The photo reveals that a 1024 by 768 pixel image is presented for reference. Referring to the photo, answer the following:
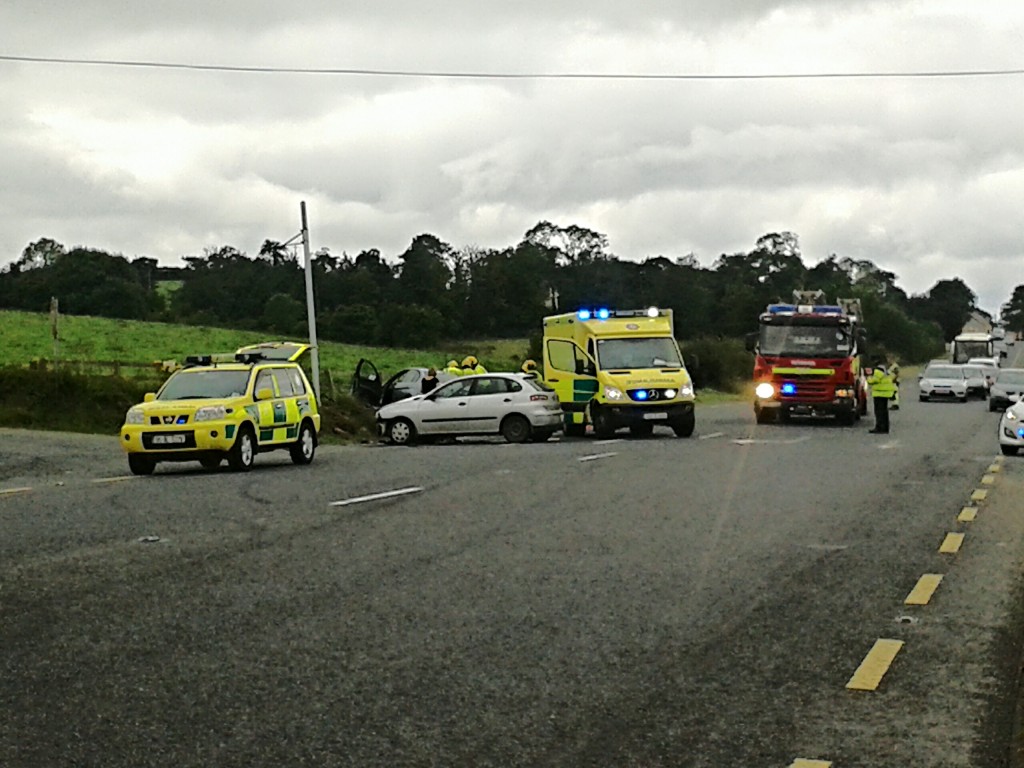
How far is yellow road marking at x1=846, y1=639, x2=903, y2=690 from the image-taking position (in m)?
7.30

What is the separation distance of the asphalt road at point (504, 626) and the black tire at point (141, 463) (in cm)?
308

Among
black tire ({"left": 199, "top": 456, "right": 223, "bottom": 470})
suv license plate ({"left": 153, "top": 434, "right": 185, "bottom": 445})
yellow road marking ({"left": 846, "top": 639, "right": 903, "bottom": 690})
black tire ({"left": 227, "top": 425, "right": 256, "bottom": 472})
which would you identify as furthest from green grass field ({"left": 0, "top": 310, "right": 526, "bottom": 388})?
yellow road marking ({"left": 846, "top": 639, "right": 903, "bottom": 690})

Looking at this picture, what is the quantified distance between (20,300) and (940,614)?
103 metres

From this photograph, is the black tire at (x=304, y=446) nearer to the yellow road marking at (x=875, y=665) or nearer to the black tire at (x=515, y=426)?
the black tire at (x=515, y=426)

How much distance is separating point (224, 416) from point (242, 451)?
539mm

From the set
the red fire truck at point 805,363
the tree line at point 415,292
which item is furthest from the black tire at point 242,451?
the tree line at point 415,292

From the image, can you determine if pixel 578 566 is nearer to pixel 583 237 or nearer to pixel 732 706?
pixel 732 706

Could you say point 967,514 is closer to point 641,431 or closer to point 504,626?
point 504,626

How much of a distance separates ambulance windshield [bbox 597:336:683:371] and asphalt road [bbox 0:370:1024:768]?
1325cm

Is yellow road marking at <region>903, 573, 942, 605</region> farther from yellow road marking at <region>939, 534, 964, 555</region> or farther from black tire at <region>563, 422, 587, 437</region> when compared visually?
black tire at <region>563, 422, 587, 437</region>

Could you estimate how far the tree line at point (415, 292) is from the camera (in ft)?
308

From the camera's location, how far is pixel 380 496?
16.2m

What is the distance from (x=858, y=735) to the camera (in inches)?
250

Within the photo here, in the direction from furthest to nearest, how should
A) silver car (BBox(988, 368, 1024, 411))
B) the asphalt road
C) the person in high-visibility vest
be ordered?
silver car (BBox(988, 368, 1024, 411))
the person in high-visibility vest
the asphalt road
